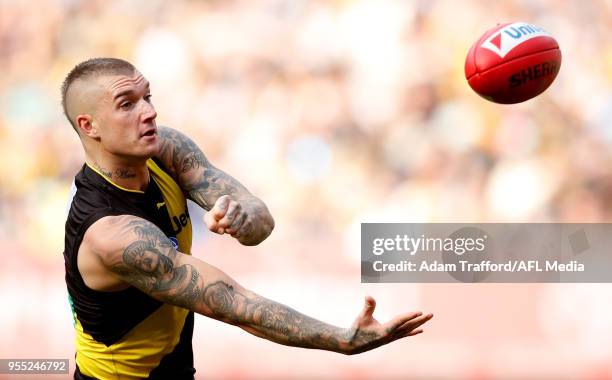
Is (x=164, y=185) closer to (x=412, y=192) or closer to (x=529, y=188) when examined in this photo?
(x=412, y=192)

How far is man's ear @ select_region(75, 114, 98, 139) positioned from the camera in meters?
3.63

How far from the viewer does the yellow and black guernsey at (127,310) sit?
3.59m

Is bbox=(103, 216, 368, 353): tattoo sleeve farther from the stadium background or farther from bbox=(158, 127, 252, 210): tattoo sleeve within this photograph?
the stadium background

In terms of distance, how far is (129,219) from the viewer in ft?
11.3

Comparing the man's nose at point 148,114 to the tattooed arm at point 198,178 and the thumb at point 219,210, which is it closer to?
Result: the tattooed arm at point 198,178

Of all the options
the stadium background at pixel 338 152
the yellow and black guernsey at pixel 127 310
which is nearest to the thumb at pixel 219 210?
the yellow and black guernsey at pixel 127 310

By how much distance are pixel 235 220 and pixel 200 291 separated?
294mm

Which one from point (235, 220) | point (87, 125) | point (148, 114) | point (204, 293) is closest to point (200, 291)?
point (204, 293)

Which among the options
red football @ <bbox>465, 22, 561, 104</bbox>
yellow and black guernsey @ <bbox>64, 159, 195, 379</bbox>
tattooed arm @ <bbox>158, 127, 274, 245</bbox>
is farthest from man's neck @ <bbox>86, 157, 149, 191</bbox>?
red football @ <bbox>465, 22, 561, 104</bbox>

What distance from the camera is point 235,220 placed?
3.42 meters

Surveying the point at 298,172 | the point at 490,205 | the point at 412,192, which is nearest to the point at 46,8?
the point at 298,172

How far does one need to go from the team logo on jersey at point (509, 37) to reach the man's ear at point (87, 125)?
2.53 meters

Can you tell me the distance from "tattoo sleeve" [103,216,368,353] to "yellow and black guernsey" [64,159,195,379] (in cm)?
21

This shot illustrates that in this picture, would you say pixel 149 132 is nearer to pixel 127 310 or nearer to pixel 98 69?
pixel 98 69
